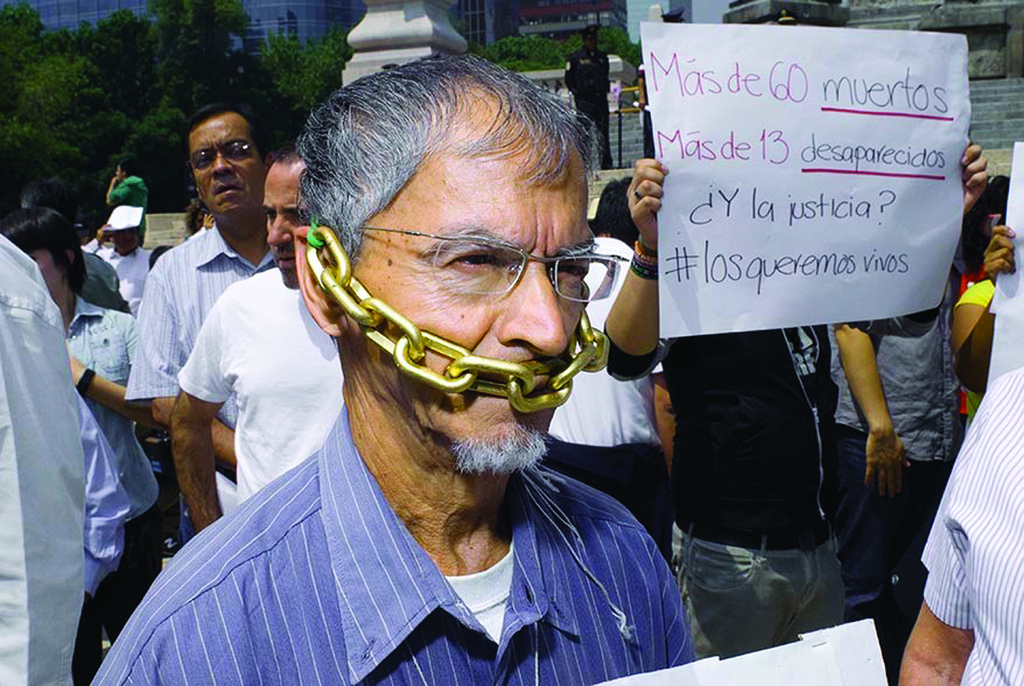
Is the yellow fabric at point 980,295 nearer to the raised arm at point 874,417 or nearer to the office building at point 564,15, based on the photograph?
Answer: the raised arm at point 874,417

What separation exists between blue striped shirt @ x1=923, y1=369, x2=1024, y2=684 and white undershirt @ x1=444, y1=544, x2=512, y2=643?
30.1 inches

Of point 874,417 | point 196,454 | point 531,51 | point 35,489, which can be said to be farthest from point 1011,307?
point 531,51

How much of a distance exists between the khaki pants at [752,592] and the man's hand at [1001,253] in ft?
3.39

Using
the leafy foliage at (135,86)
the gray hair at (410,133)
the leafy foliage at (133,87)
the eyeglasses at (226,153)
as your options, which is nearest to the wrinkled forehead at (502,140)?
the gray hair at (410,133)

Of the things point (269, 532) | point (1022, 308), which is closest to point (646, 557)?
point (269, 532)

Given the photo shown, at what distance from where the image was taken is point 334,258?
1530mm

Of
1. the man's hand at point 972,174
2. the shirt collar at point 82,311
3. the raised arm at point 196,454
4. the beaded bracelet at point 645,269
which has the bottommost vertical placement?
the raised arm at point 196,454

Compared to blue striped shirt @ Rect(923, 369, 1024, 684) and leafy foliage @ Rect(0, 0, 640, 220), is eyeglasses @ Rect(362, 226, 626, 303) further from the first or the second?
leafy foliage @ Rect(0, 0, 640, 220)

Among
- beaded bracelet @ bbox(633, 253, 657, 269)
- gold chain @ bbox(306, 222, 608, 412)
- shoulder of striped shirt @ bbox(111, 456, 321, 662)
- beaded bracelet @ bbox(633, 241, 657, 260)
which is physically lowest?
beaded bracelet @ bbox(633, 253, 657, 269)

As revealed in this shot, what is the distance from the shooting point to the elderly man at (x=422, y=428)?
→ 1402 mm

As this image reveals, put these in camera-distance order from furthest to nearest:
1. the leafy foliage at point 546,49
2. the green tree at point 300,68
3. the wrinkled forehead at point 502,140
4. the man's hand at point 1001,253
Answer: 1. the leafy foliage at point 546,49
2. the green tree at point 300,68
3. the man's hand at point 1001,253
4. the wrinkled forehead at point 502,140

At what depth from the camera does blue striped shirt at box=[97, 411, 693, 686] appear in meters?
1.37

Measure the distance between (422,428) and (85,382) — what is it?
298 cm

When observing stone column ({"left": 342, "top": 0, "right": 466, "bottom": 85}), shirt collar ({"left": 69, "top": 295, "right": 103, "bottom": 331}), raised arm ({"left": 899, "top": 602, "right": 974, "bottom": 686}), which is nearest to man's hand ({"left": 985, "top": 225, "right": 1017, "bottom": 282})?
raised arm ({"left": 899, "top": 602, "right": 974, "bottom": 686})
